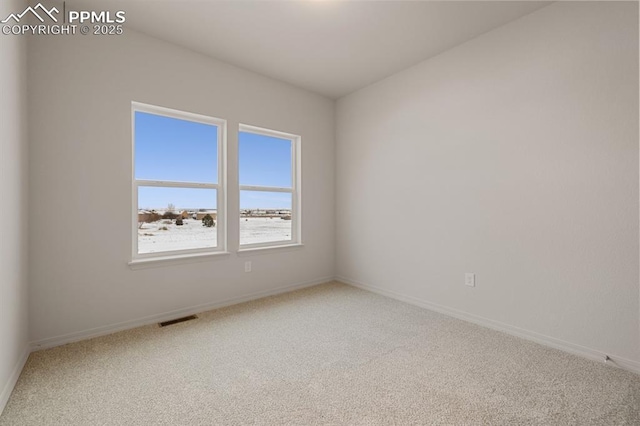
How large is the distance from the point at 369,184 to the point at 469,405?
259 centimetres

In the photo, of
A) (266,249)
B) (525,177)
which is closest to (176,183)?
(266,249)

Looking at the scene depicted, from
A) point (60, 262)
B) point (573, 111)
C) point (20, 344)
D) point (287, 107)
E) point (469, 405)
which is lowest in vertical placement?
point (469, 405)

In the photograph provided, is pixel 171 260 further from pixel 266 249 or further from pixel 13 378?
pixel 13 378

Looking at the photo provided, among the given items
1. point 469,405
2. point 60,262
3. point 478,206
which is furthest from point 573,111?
point 60,262

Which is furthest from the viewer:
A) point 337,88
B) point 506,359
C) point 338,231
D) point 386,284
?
point 338,231

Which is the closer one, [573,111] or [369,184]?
[573,111]

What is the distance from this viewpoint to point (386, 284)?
356 cm

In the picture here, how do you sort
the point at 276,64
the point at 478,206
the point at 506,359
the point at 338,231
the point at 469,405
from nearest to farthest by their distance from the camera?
the point at 469,405 → the point at 506,359 → the point at 478,206 → the point at 276,64 → the point at 338,231

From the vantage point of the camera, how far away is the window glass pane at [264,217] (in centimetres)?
349

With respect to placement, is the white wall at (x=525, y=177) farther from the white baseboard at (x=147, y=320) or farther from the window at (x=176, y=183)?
the window at (x=176, y=183)

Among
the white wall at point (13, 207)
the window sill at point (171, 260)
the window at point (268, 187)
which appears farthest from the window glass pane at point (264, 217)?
the white wall at point (13, 207)

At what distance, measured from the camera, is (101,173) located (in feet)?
8.04

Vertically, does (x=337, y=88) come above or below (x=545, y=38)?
above

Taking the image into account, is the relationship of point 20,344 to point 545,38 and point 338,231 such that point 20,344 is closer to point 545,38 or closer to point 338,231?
point 338,231
